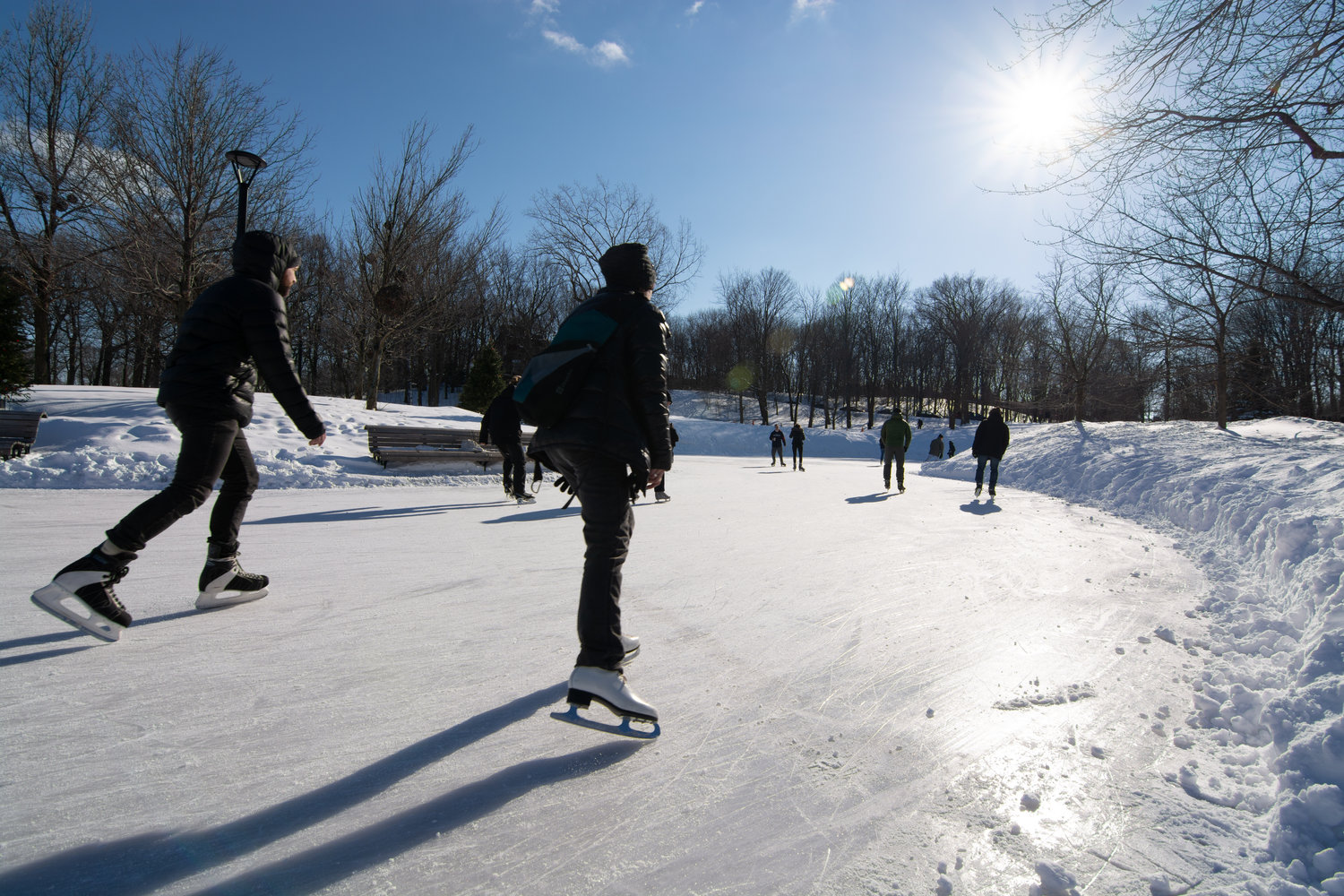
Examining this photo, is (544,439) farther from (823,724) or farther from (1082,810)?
(1082,810)

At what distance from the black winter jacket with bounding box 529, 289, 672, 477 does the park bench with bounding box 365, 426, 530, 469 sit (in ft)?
31.7

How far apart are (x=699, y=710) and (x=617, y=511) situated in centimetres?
93

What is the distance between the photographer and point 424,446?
1242 centimetres

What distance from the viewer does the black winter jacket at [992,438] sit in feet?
40.0

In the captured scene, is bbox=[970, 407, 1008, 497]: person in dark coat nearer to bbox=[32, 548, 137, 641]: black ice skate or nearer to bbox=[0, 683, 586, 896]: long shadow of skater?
bbox=[0, 683, 586, 896]: long shadow of skater

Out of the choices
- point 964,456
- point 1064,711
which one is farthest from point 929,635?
point 964,456

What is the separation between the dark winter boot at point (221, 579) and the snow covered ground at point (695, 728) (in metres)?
0.10

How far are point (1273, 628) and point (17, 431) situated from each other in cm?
1444

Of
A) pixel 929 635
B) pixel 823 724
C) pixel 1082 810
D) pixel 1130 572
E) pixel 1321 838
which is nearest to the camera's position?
pixel 1321 838

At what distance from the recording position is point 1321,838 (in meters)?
1.71

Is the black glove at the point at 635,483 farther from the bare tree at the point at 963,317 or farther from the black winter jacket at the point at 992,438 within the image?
the bare tree at the point at 963,317

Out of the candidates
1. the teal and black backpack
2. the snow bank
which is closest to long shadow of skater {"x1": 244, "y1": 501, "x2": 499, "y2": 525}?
the teal and black backpack

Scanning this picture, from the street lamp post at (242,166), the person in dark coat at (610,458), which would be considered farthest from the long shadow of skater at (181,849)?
the street lamp post at (242,166)

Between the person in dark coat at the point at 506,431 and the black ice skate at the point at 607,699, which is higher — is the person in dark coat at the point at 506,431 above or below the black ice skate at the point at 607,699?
above
